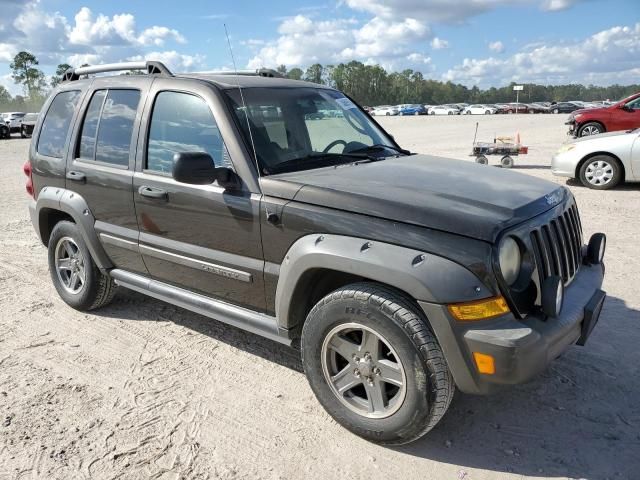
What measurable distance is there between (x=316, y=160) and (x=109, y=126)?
1.77 meters

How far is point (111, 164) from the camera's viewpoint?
4.27m

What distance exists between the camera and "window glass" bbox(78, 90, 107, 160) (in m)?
4.48

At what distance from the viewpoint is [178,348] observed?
428cm

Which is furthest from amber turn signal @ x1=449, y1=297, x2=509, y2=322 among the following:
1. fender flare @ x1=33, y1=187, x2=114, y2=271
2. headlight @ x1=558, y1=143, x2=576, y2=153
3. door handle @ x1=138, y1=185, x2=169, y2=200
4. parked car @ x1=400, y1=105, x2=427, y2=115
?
parked car @ x1=400, y1=105, x2=427, y2=115

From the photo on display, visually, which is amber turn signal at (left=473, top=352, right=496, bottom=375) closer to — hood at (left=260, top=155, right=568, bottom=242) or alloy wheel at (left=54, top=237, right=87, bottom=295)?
hood at (left=260, top=155, right=568, bottom=242)

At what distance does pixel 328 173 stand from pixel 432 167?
0.78 metres

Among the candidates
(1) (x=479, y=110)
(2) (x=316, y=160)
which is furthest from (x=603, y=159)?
(1) (x=479, y=110)

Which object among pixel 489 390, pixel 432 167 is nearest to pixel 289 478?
pixel 489 390

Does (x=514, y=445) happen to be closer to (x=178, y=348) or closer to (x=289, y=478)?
(x=289, y=478)

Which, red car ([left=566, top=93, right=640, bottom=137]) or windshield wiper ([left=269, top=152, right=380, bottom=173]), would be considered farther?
red car ([left=566, top=93, right=640, bottom=137])

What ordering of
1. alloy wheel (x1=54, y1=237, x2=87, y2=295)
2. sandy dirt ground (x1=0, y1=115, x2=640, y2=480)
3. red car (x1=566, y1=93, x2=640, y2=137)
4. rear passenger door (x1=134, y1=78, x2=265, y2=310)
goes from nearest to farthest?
sandy dirt ground (x1=0, y1=115, x2=640, y2=480) < rear passenger door (x1=134, y1=78, x2=265, y2=310) < alloy wheel (x1=54, y1=237, x2=87, y2=295) < red car (x1=566, y1=93, x2=640, y2=137)

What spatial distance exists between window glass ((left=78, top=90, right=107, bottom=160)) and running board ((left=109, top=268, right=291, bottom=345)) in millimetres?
994

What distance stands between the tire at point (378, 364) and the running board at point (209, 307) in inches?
12.3

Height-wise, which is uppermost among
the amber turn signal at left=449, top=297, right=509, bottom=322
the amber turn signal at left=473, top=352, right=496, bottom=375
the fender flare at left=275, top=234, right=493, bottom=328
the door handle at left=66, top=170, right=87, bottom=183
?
the door handle at left=66, top=170, right=87, bottom=183
